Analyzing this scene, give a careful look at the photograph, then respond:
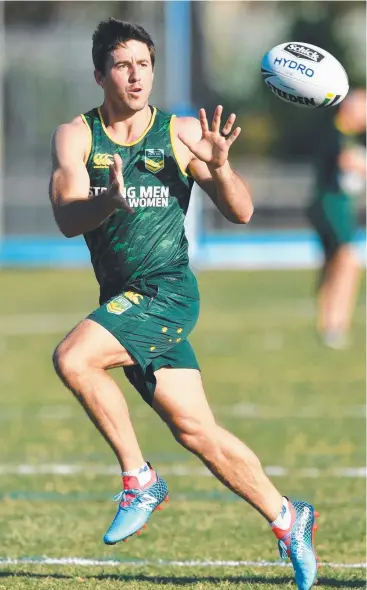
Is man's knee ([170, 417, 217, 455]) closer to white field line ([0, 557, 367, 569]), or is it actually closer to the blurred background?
white field line ([0, 557, 367, 569])

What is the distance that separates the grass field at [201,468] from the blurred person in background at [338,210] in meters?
0.56

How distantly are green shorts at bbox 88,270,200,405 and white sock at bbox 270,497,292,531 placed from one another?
2.51 ft

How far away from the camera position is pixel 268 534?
7.65 metres

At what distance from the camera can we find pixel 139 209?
6.18 m

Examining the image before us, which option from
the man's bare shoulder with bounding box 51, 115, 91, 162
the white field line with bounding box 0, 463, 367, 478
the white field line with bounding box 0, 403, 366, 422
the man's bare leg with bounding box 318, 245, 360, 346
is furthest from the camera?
the man's bare leg with bounding box 318, 245, 360, 346

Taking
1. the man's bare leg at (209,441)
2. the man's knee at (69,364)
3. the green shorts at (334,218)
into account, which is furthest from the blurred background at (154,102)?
the man's knee at (69,364)

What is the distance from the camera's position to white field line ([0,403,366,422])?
37.8 ft

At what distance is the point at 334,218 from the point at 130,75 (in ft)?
36.9

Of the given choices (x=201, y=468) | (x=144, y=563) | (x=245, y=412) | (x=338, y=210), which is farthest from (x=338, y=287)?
(x=144, y=563)

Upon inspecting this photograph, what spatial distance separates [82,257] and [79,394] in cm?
2474

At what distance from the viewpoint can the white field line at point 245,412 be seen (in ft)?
37.8

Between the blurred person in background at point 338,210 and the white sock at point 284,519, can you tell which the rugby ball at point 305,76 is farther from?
the blurred person in background at point 338,210

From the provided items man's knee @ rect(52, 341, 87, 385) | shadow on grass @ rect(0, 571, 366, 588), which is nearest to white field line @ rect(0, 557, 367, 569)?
shadow on grass @ rect(0, 571, 366, 588)

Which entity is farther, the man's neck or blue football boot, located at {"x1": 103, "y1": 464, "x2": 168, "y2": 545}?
the man's neck
